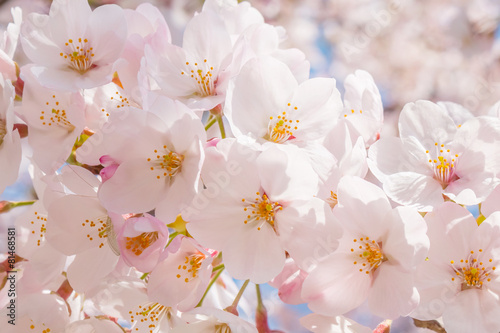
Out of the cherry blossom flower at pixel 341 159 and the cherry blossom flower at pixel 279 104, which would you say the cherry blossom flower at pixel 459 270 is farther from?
the cherry blossom flower at pixel 279 104

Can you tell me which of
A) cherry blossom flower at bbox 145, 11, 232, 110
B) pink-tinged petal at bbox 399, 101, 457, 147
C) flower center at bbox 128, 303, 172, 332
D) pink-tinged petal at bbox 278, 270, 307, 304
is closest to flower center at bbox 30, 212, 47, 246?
flower center at bbox 128, 303, 172, 332

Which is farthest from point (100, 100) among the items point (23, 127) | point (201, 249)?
point (201, 249)

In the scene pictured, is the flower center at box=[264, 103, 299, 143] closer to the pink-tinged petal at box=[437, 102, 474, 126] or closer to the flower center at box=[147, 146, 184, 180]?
the flower center at box=[147, 146, 184, 180]

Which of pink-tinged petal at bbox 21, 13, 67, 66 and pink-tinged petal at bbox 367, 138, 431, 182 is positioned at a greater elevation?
pink-tinged petal at bbox 367, 138, 431, 182

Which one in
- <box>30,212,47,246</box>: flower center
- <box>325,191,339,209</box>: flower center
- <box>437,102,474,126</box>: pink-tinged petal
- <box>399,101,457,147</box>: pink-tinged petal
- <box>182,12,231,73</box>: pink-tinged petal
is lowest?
<box>30,212,47,246</box>: flower center

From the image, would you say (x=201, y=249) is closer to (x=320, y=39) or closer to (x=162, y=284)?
(x=162, y=284)
